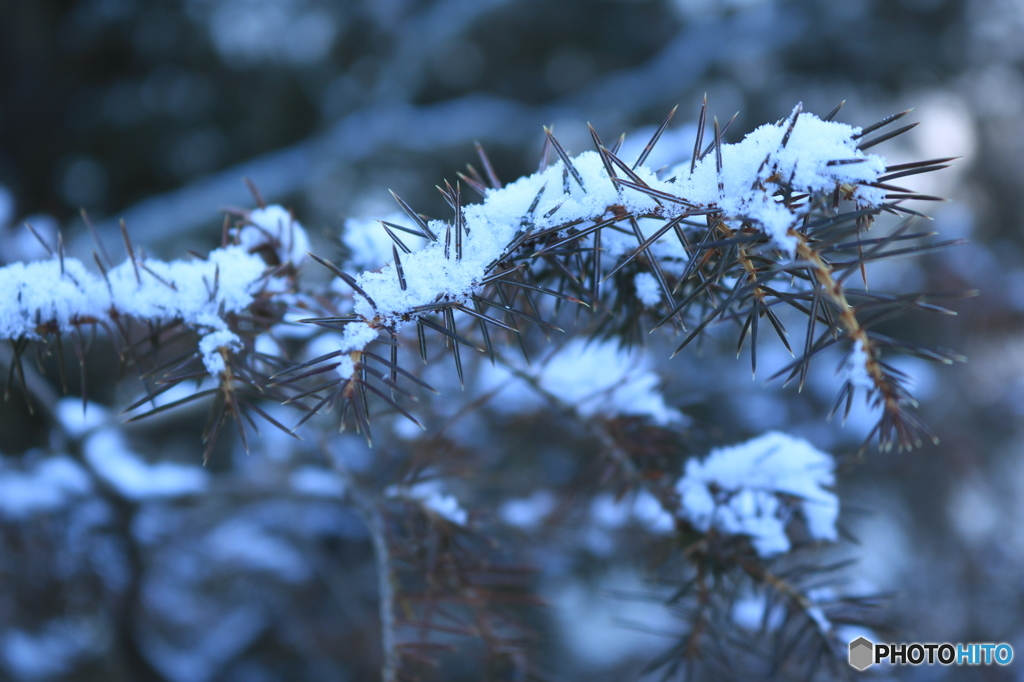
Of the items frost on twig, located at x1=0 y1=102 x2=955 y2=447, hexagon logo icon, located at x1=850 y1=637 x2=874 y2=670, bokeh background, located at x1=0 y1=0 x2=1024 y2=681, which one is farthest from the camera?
→ bokeh background, located at x1=0 y1=0 x2=1024 y2=681

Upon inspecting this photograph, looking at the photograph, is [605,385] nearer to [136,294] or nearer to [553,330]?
[553,330]

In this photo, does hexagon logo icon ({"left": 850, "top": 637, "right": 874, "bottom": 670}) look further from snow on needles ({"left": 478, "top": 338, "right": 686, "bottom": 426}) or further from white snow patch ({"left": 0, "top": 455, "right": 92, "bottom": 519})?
white snow patch ({"left": 0, "top": 455, "right": 92, "bottom": 519})

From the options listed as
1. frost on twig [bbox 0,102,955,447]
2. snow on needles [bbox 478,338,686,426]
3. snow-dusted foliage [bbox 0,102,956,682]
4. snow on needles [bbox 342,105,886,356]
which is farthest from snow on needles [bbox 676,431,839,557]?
snow on needles [bbox 342,105,886,356]

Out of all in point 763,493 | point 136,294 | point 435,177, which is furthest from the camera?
point 435,177

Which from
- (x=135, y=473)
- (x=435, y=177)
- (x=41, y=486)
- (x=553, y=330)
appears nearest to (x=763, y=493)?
(x=553, y=330)

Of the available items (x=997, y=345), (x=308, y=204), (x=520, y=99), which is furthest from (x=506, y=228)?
(x=520, y=99)

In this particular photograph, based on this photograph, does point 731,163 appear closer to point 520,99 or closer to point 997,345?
point 997,345
